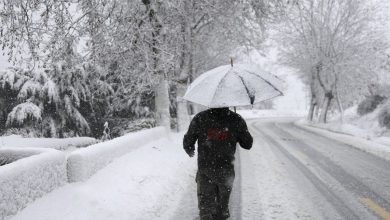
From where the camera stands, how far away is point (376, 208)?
679 cm

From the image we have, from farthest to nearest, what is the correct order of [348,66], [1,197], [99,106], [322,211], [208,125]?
[348,66]
[99,106]
[322,211]
[208,125]
[1,197]

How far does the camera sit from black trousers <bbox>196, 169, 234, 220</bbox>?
5195 mm

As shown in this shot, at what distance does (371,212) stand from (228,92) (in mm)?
3167

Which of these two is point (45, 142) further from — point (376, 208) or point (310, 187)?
point (376, 208)

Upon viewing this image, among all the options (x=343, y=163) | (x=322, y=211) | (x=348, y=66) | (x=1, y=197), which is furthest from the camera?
(x=348, y=66)

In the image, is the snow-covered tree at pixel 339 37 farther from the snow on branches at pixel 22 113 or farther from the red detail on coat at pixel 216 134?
the red detail on coat at pixel 216 134

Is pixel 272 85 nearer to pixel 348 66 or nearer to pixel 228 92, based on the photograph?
pixel 228 92

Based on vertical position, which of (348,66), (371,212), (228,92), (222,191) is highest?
(348,66)

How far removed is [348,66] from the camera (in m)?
32.5

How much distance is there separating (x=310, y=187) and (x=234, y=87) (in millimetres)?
4147

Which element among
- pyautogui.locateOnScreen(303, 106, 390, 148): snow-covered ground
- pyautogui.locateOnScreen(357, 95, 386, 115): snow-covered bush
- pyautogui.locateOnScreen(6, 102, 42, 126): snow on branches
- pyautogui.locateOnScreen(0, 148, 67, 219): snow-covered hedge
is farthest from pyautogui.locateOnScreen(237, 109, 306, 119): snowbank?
pyautogui.locateOnScreen(0, 148, 67, 219): snow-covered hedge

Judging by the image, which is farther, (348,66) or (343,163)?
(348,66)

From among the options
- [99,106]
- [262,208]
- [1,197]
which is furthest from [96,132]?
[1,197]

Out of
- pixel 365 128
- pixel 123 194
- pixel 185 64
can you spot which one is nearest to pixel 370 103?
pixel 365 128
